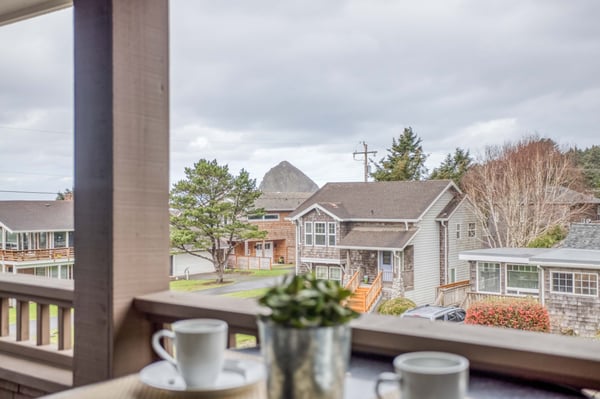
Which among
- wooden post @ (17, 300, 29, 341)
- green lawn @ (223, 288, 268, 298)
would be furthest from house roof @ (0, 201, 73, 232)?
green lawn @ (223, 288, 268, 298)

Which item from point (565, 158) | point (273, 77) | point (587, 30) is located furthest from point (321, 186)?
point (587, 30)

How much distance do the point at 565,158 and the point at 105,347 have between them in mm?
1514

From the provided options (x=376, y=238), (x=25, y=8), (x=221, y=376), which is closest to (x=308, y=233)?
(x=376, y=238)

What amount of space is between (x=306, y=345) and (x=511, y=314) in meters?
1.14

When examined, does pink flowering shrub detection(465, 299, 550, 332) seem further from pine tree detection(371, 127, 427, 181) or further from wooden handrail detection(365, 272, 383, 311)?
pine tree detection(371, 127, 427, 181)

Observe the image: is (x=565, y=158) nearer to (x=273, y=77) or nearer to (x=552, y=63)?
(x=552, y=63)

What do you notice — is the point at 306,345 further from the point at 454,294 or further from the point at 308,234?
the point at 308,234

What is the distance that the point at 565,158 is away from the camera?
1560 millimetres

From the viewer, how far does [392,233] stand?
1.86 metres

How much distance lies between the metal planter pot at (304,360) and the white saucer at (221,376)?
0.25 m

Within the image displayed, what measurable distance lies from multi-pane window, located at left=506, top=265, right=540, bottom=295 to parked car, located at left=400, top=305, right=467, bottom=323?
17 centimetres

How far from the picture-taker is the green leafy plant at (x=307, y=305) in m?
0.72

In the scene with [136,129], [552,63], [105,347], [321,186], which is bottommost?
[105,347]

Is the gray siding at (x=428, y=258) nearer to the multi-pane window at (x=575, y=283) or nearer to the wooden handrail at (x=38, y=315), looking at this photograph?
Result: the multi-pane window at (x=575, y=283)
